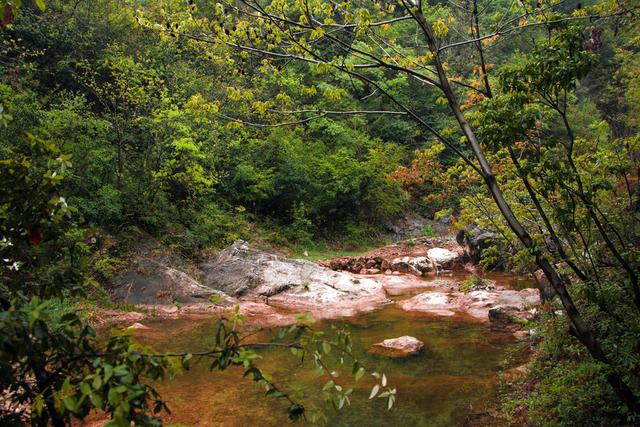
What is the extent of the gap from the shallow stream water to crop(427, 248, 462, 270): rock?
8.89 m

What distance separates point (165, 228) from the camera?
17.5m

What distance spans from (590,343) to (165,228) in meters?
15.8

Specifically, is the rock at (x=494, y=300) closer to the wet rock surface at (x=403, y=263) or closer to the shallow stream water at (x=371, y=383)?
the shallow stream water at (x=371, y=383)

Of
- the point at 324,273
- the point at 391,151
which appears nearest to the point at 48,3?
the point at 324,273

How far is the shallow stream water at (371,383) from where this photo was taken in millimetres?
6383

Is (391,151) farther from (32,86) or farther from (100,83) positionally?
(32,86)

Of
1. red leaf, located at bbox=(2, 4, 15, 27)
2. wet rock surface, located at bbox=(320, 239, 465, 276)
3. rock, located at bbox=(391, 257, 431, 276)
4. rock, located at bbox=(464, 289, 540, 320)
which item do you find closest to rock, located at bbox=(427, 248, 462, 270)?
wet rock surface, located at bbox=(320, 239, 465, 276)

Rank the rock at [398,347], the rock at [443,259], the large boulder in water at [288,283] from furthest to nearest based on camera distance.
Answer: the rock at [443,259] → the large boulder in water at [288,283] → the rock at [398,347]

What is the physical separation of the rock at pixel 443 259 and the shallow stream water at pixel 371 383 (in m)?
8.89

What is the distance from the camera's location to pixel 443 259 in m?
20.4

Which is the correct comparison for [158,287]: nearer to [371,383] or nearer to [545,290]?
[371,383]

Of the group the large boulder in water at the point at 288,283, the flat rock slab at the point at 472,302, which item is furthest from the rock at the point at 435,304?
the large boulder in water at the point at 288,283

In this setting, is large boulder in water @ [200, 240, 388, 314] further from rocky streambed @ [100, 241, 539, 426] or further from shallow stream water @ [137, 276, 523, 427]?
shallow stream water @ [137, 276, 523, 427]

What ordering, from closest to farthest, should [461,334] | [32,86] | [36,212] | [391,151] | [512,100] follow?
[36,212] < [512,100] < [461,334] < [32,86] < [391,151]
